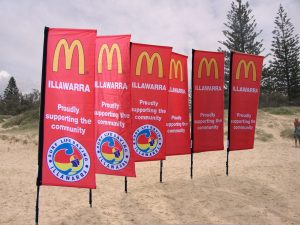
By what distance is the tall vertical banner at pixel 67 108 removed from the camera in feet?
21.4

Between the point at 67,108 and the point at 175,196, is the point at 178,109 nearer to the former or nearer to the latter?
the point at 175,196

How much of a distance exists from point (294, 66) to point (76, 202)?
127ft

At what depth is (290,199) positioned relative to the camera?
9.20 m

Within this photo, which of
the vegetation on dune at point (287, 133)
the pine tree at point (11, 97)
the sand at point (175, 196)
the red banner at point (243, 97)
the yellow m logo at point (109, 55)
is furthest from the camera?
the pine tree at point (11, 97)

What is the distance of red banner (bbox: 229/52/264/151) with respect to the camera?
10453mm

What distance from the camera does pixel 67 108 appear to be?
21.6 ft

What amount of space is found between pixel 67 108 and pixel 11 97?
228ft

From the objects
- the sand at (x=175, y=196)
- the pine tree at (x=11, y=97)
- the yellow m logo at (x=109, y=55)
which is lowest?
the sand at (x=175, y=196)

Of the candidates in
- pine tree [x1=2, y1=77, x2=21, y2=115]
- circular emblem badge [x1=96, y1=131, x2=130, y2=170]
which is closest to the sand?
circular emblem badge [x1=96, y1=131, x2=130, y2=170]

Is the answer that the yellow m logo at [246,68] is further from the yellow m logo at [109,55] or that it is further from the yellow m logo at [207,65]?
the yellow m logo at [109,55]

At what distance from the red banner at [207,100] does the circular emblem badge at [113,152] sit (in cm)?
287

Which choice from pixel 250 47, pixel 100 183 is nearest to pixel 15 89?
pixel 250 47

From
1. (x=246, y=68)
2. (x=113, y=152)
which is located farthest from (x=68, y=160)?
(x=246, y=68)

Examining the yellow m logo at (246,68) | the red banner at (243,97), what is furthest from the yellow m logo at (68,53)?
the yellow m logo at (246,68)
